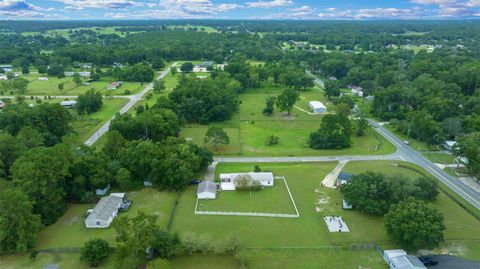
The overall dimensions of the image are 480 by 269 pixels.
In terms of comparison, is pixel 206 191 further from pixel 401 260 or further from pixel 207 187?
pixel 401 260

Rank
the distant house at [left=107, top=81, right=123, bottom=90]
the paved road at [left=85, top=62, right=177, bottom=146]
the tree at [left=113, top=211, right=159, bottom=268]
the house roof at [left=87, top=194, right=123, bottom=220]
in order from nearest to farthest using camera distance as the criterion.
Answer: the tree at [left=113, top=211, right=159, bottom=268]
the house roof at [left=87, top=194, right=123, bottom=220]
the paved road at [left=85, top=62, right=177, bottom=146]
the distant house at [left=107, top=81, right=123, bottom=90]

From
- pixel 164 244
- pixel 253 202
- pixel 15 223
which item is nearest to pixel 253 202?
pixel 253 202

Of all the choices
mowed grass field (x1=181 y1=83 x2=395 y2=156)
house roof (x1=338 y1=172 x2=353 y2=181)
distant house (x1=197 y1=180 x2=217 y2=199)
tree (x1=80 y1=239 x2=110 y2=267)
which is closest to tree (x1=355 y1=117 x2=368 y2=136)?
mowed grass field (x1=181 y1=83 x2=395 y2=156)

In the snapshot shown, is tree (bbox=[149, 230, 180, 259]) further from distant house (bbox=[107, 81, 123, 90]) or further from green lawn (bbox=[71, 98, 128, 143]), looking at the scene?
distant house (bbox=[107, 81, 123, 90])

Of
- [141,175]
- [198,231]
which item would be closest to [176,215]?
[198,231]

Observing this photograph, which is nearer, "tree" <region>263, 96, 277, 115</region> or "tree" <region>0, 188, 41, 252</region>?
"tree" <region>0, 188, 41, 252</region>

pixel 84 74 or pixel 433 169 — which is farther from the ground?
pixel 84 74
